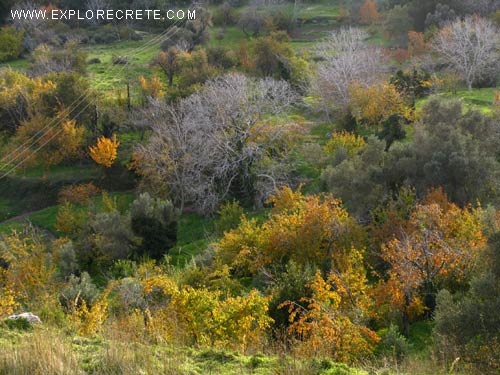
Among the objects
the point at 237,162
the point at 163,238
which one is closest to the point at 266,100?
the point at 237,162

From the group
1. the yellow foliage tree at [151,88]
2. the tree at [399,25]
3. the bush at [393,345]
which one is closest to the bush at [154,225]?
the bush at [393,345]

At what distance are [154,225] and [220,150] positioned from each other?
6592mm

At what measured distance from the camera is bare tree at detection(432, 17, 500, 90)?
39.5m

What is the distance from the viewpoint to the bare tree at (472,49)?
39500 mm

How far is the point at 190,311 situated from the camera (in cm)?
1212

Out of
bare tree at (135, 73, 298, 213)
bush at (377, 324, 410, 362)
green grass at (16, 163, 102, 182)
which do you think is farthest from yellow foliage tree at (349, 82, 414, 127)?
bush at (377, 324, 410, 362)

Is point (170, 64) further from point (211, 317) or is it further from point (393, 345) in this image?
point (211, 317)

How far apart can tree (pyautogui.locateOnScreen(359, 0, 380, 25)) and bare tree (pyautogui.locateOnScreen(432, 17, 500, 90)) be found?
23.3 meters

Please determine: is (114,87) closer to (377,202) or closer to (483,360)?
(377,202)

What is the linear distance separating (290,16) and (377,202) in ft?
174

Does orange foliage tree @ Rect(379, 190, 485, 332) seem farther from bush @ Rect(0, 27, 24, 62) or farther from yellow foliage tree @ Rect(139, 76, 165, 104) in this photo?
bush @ Rect(0, 27, 24, 62)

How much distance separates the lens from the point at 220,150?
3272 cm

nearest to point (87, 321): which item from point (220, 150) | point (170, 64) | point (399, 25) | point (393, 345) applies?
point (393, 345)

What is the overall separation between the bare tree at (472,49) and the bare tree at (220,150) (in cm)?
1462
